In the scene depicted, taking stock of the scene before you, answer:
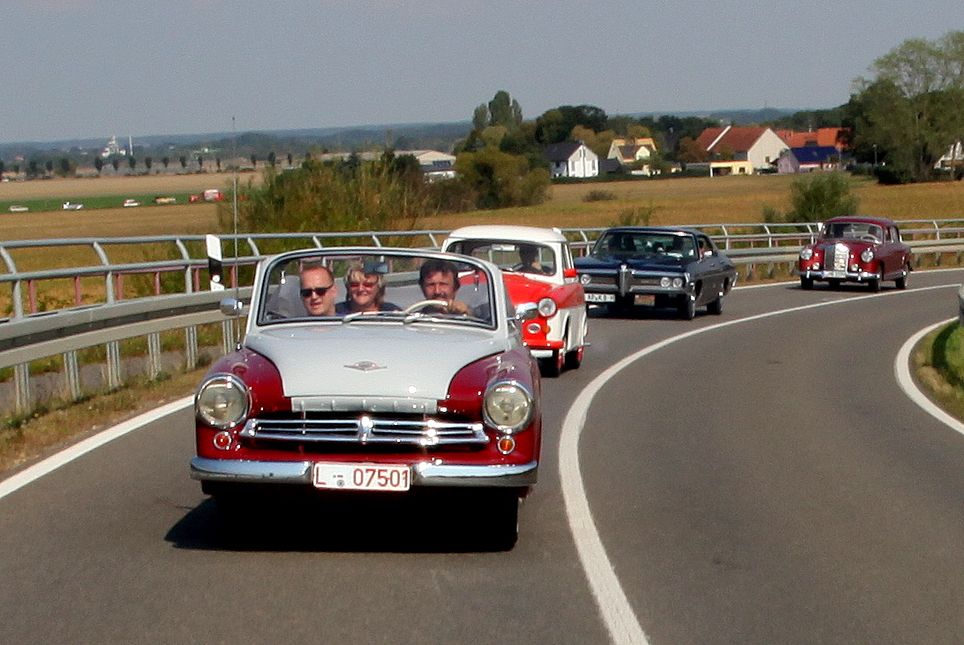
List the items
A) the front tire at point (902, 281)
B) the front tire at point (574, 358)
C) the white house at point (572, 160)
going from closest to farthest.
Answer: the front tire at point (574, 358)
the front tire at point (902, 281)
the white house at point (572, 160)

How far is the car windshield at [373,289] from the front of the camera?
826cm

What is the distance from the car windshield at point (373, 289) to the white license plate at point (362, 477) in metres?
1.45

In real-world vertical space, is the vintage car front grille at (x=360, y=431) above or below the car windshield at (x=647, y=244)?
above

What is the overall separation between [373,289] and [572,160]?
6674 inches

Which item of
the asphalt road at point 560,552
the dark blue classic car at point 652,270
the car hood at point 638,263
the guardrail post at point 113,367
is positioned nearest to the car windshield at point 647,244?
the dark blue classic car at point 652,270

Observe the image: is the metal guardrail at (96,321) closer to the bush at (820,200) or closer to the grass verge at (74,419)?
the grass verge at (74,419)

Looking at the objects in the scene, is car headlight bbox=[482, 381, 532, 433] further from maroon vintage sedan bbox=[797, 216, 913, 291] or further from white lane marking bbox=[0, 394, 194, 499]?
maroon vintage sedan bbox=[797, 216, 913, 291]

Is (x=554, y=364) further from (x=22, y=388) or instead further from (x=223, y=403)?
(x=223, y=403)

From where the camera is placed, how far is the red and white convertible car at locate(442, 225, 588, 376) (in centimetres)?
1513

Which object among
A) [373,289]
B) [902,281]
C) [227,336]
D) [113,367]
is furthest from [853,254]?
[373,289]

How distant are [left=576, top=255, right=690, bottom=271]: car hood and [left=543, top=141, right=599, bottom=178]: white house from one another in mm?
148240

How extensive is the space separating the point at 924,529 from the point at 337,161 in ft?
78.9

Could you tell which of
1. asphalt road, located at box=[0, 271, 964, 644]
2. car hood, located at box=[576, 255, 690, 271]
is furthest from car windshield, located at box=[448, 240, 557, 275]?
car hood, located at box=[576, 255, 690, 271]

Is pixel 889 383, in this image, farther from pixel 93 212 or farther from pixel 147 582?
pixel 93 212
